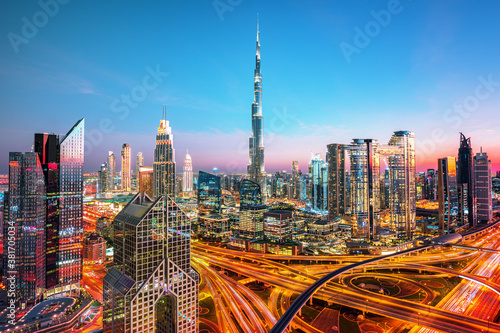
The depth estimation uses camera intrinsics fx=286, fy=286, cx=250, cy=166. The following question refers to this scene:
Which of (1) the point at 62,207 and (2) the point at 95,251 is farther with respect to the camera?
(2) the point at 95,251

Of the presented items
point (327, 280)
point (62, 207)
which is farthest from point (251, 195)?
point (327, 280)

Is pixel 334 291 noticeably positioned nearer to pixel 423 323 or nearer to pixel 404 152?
pixel 423 323

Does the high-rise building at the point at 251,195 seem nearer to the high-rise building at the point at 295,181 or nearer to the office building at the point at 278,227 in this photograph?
the office building at the point at 278,227

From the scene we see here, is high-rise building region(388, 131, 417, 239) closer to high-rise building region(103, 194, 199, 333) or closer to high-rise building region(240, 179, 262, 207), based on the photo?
high-rise building region(240, 179, 262, 207)

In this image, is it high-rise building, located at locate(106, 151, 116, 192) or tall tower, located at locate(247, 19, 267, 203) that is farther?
high-rise building, located at locate(106, 151, 116, 192)

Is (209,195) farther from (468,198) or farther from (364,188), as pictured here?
(468,198)

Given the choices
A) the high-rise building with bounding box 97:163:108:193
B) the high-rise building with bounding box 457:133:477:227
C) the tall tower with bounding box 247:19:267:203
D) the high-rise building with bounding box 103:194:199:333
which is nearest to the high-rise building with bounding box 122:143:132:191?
the high-rise building with bounding box 97:163:108:193
